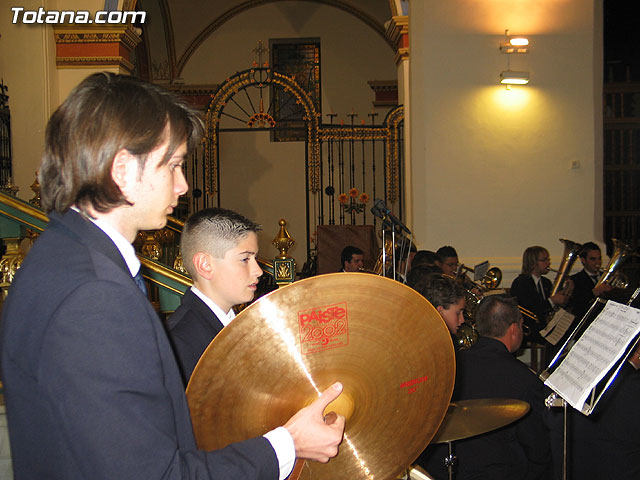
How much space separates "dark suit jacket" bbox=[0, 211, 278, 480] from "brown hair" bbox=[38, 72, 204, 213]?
0.06 metres

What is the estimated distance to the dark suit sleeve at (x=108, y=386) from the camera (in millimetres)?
1019

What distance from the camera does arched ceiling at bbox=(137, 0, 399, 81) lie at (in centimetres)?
1458

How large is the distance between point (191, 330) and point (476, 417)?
1.28 metres

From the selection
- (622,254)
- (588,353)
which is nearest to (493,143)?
(622,254)

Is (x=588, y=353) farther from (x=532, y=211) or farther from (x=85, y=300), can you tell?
(x=532, y=211)

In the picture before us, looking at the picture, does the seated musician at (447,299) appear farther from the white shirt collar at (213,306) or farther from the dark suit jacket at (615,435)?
the white shirt collar at (213,306)

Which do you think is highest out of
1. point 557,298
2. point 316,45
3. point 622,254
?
point 316,45

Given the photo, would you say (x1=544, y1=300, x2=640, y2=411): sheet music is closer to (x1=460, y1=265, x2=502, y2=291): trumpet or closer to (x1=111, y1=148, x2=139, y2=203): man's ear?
(x1=111, y1=148, x2=139, y2=203): man's ear

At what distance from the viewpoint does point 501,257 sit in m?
7.55

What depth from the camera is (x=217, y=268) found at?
2.21 meters

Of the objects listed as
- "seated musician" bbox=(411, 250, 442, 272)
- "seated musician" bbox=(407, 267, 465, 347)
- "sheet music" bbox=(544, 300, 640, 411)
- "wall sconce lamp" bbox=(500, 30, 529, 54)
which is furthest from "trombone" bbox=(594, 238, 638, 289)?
"sheet music" bbox=(544, 300, 640, 411)

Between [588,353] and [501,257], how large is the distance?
5.66 meters

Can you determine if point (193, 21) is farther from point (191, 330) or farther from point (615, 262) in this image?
point (191, 330)

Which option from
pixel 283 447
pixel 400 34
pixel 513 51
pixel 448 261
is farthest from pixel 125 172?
pixel 400 34
